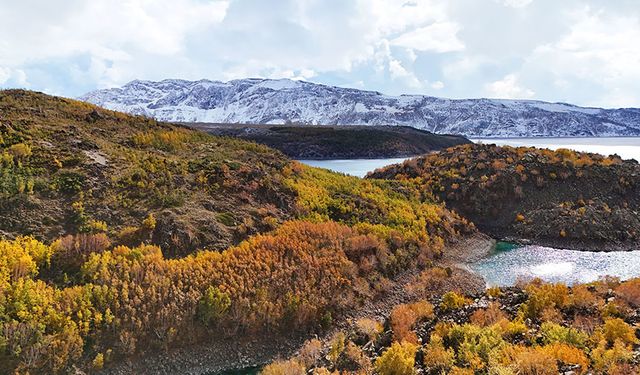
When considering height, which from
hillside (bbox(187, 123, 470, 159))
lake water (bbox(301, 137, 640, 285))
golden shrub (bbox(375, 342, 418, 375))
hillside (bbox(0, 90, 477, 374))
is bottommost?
lake water (bbox(301, 137, 640, 285))

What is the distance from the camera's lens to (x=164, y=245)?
73.7 feet

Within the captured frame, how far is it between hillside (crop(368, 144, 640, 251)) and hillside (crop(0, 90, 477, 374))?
9.08m

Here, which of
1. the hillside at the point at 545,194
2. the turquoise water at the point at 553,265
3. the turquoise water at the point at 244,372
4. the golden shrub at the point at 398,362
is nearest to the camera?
the golden shrub at the point at 398,362

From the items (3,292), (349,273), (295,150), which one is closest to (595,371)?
(349,273)

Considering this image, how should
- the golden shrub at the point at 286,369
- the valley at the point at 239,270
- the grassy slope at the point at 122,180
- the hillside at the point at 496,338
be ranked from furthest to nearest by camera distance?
the grassy slope at the point at 122,180
the golden shrub at the point at 286,369
the valley at the point at 239,270
the hillside at the point at 496,338

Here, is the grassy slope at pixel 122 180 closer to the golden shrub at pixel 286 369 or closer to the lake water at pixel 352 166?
the golden shrub at pixel 286 369

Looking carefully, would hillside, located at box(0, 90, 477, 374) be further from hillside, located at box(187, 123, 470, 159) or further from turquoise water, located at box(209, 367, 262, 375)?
hillside, located at box(187, 123, 470, 159)

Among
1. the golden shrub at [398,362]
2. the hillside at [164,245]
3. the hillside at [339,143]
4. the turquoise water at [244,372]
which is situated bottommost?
the turquoise water at [244,372]

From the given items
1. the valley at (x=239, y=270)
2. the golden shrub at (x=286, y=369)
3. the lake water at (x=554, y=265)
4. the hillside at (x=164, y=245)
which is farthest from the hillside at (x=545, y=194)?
the golden shrub at (x=286, y=369)

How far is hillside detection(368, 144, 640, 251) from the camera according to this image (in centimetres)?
3863

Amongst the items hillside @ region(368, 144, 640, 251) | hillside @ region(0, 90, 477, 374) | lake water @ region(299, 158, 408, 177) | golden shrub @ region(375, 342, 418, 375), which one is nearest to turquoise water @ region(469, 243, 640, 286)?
hillside @ region(368, 144, 640, 251)

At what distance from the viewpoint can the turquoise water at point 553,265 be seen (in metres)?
30.2

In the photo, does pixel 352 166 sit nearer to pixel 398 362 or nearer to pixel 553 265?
pixel 553 265

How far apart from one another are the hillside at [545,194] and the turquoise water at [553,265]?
6.30 feet
